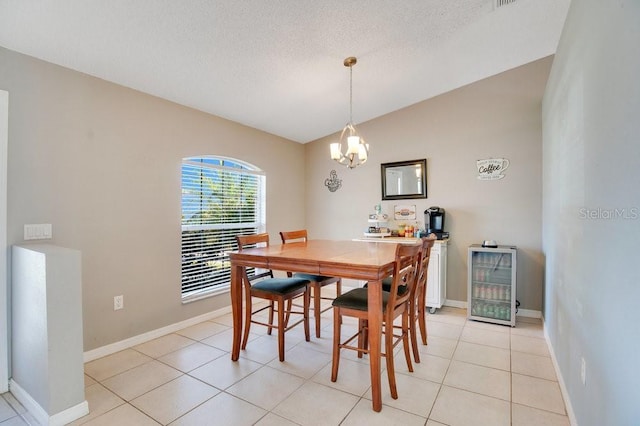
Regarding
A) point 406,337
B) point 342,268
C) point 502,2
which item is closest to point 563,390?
point 406,337

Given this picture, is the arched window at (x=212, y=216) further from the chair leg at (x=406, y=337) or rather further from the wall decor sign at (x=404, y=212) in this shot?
the chair leg at (x=406, y=337)

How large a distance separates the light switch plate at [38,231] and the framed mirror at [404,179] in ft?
12.0

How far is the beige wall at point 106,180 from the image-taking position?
227 centimetres

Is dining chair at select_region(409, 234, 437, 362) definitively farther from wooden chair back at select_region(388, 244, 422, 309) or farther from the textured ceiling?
the textured ceiling

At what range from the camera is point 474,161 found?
3.85m

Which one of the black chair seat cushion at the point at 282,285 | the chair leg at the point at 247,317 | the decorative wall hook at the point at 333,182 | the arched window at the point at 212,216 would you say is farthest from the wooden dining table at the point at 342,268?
the decorative wall hook at the point at 333,182

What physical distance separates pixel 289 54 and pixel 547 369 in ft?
10.7

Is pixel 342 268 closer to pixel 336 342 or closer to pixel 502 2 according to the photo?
pixel 336 342

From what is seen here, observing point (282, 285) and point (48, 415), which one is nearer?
point (48, 415)

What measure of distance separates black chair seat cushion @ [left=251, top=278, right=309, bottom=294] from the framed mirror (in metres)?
2.10

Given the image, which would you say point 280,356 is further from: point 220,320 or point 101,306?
point 101,306

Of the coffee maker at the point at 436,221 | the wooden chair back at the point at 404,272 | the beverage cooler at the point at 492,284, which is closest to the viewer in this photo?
the wooden chair back at the point at 404,272

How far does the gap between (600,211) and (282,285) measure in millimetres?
2156

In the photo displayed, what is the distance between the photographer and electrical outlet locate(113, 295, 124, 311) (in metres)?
2.75
